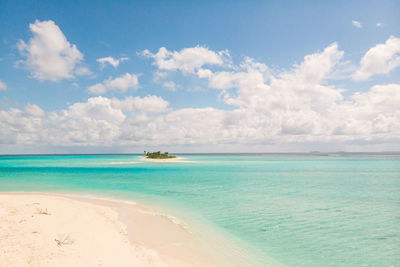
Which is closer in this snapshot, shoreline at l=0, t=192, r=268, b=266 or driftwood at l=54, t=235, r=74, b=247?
driftwood at l=54, t=235, r=74, b=247

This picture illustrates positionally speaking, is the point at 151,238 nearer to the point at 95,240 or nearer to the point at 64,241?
the point at 95,240

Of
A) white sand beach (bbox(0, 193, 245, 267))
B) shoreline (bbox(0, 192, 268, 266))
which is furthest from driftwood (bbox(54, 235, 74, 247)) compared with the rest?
shoreline (bbox(0, 192, 268, 266))

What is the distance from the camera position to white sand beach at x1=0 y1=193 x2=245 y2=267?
7613 millimetres

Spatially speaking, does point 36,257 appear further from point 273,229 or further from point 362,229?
point 362,229

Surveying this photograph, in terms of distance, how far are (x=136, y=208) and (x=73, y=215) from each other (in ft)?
14.5

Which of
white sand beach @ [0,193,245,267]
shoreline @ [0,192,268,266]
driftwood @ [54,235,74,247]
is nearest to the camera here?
white sand beach @ [0,193,245,267]

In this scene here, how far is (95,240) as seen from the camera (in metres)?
9.45

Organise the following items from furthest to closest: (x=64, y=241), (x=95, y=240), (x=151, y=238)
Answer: (x=151, y=238), (x=95, y=240), (x=64, y=241)

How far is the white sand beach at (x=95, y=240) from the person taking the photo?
25.0 feet

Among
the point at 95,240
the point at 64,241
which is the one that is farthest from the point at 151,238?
the point at 64,241

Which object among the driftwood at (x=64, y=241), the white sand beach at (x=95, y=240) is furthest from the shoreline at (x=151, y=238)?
the driftwood at (x=64, y=241)

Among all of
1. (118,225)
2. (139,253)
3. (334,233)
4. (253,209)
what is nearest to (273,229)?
(334,233)

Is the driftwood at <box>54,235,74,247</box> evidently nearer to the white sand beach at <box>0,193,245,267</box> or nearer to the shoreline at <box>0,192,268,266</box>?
the white sand beach at <box>0,193,245,267</box>

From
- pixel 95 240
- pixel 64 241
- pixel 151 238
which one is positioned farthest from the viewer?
pixel 151 238
